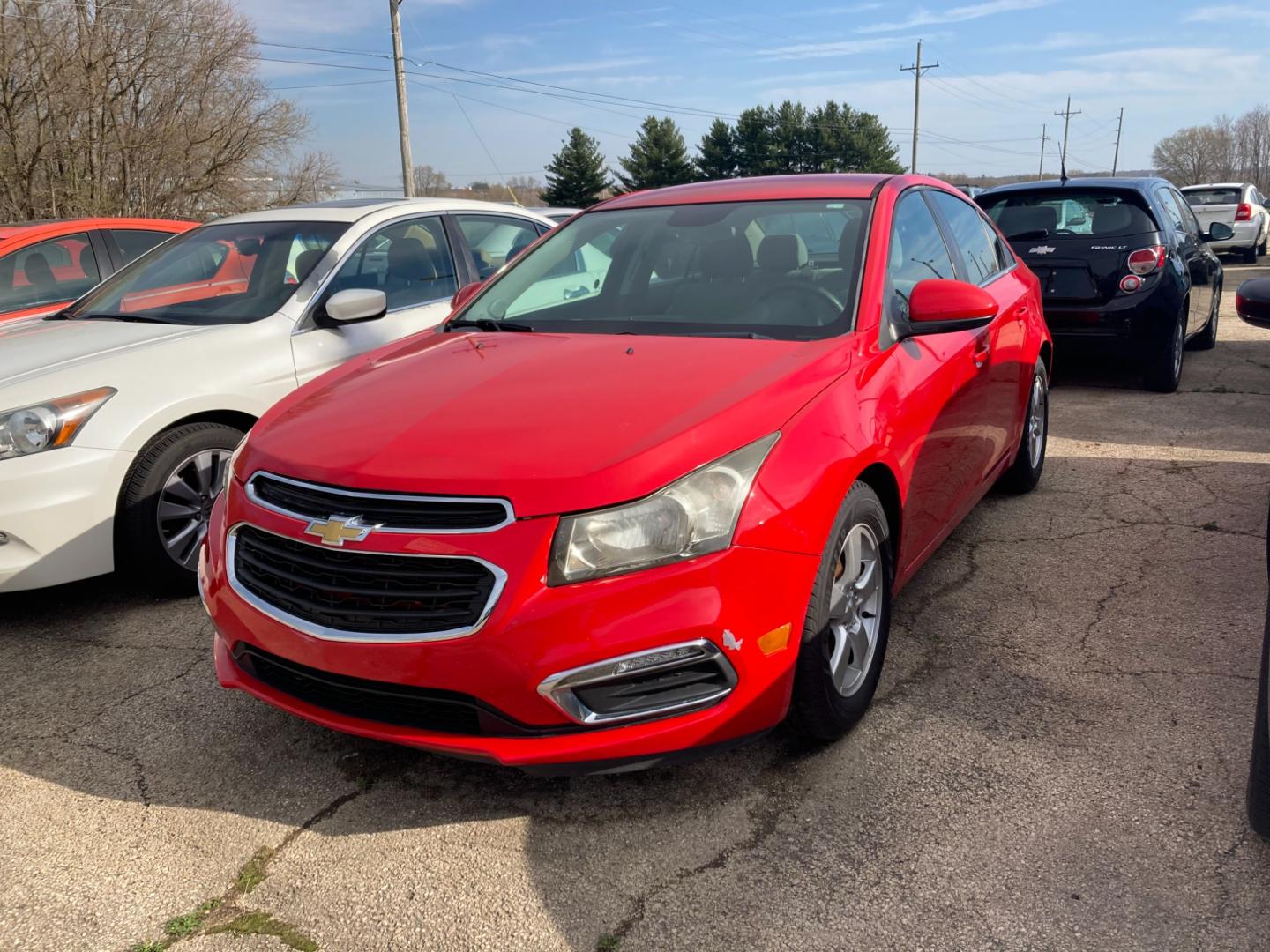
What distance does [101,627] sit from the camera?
3791 millimetres

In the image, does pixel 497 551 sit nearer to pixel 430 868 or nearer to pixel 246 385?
pixel 430 868

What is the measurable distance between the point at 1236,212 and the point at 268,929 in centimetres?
2183

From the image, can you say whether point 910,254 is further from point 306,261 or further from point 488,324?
point 306,261

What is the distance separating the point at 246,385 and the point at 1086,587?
3.49m

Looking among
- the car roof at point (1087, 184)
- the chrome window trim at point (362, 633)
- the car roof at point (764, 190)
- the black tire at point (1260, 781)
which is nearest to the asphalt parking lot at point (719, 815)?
the black tire at point (1260, 781)

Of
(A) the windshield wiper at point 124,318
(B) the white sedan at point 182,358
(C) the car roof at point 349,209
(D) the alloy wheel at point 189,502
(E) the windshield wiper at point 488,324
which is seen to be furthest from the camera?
(C) the car roof at point 349,209

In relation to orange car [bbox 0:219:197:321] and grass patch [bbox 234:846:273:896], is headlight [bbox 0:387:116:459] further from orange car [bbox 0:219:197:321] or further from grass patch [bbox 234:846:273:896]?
orange car [bbox 0:219:197:321]

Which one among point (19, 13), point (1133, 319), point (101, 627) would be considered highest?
point (19, 13)

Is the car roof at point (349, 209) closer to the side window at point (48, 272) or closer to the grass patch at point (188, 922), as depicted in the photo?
the side window at point (48, 272)

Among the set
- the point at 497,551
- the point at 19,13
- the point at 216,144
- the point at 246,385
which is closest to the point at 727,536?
the point at 497,551

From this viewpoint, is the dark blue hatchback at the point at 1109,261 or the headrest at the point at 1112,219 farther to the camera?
the headrest at the point at 1112,219

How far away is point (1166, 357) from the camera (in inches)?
278

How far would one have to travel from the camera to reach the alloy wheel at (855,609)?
8.64 feet

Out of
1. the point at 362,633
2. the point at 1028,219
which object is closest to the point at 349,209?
the point at 362,633
